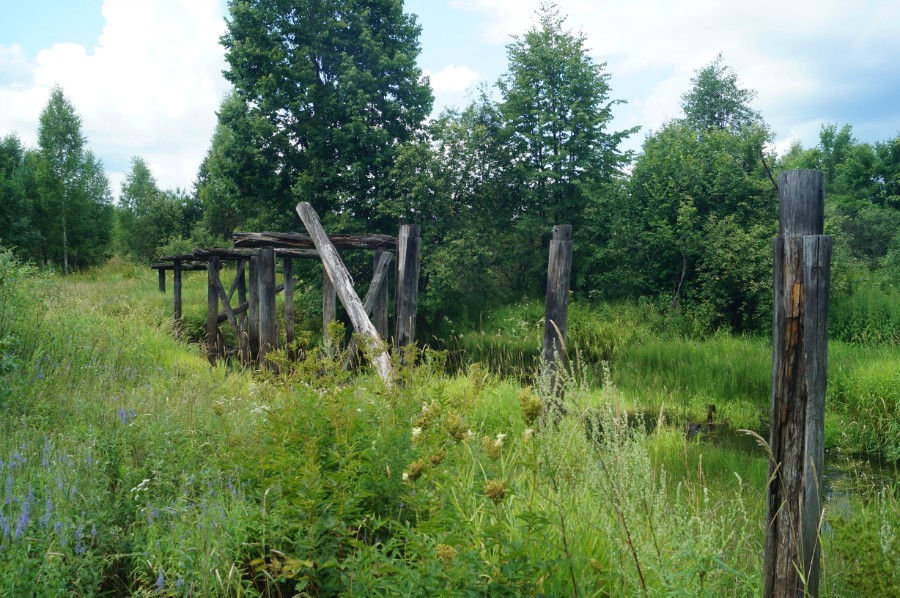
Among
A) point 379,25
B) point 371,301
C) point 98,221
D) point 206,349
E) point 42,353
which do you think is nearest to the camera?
point 42,353

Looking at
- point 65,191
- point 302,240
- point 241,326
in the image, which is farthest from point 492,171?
point 65,191

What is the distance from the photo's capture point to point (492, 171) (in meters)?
22.4

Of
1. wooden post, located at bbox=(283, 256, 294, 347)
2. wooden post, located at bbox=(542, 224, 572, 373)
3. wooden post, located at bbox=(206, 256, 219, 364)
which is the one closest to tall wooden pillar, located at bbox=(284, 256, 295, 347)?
wooden post, located at bbox=(283, 256, 294, 347)

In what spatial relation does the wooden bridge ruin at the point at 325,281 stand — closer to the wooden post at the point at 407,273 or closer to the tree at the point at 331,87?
the wooden post at the point at 407,273

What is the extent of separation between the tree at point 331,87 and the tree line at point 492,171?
6 centimetres

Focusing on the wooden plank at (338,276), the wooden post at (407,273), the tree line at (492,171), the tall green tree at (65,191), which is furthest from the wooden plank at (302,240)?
the tall green tree at (65,191)

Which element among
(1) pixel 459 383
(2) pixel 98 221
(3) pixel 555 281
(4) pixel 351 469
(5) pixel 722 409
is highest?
(2) pixel 98 221

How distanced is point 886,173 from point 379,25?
112ft

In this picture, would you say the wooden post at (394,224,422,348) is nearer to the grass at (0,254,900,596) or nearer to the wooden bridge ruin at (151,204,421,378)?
the wooden bridge ruin at (151,204,421,378)

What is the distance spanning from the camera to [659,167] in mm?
21406

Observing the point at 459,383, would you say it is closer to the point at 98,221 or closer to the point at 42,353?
the point at 42,353

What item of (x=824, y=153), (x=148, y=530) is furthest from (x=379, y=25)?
(x=824, y=153)

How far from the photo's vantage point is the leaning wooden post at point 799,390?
3.10 m

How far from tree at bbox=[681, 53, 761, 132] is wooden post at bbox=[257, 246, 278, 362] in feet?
106
